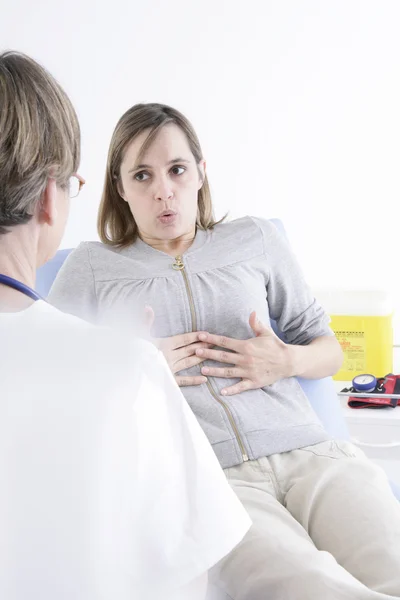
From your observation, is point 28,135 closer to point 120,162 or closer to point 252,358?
point 252,358

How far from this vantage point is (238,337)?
5.28 feet

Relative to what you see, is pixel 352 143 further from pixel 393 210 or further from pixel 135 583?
pixel 135 583

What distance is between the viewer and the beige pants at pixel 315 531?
1100 millimetres

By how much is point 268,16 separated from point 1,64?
1.91 m

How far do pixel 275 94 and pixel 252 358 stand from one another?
1331 millimetres

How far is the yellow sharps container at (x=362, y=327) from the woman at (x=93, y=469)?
145cm

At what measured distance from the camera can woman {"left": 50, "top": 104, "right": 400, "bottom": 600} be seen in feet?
4.02

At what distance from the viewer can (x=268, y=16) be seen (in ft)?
8.39

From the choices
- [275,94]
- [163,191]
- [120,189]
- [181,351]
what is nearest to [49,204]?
[181,351]

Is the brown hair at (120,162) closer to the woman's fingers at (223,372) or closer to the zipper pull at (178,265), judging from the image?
the zipper pull at (178,265)

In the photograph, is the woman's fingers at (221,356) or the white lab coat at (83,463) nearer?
the white lab coat at (83,463)

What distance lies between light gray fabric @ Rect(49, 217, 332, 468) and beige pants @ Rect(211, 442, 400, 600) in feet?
0.18

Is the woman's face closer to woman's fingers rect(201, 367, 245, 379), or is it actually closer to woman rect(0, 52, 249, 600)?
woman's fingers rect(201, 367, 245, 379)

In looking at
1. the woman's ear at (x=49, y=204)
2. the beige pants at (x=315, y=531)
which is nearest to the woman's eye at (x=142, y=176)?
the beige pants at (x=315, y=531)
